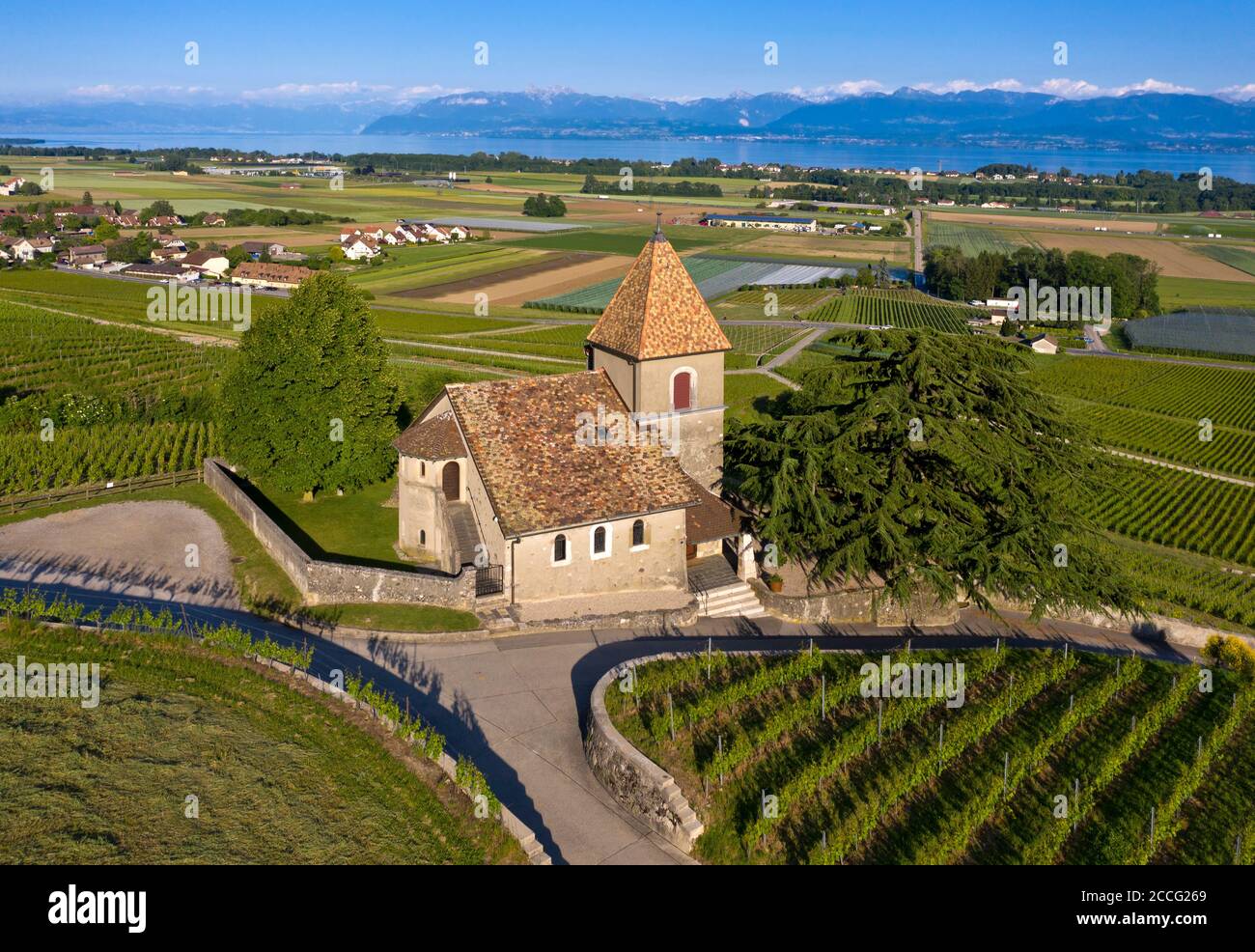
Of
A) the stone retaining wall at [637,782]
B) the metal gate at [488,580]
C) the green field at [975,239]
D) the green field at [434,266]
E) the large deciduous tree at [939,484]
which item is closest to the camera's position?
the stone retaining wall at [637,782]

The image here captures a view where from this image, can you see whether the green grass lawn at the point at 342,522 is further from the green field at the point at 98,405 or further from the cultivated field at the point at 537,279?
the cultivated field at the point at 537,279

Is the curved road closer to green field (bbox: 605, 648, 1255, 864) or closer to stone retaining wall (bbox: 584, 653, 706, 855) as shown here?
stone retaining wall (bbox: 584, 653, 706, 855)

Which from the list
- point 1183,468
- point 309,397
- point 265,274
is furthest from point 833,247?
point 309,397

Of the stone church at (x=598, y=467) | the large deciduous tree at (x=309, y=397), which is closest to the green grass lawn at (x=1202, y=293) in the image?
the stone church at (x=598, y=467)

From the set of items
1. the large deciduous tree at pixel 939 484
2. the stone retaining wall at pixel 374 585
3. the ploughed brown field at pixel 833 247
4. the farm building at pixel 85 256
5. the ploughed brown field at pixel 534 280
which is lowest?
the stone retaining wall at pixel 374 585

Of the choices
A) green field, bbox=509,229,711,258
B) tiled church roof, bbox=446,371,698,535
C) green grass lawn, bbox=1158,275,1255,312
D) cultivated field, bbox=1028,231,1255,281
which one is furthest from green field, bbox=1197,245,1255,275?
tiled church roof, bbox=446,371,698,535
